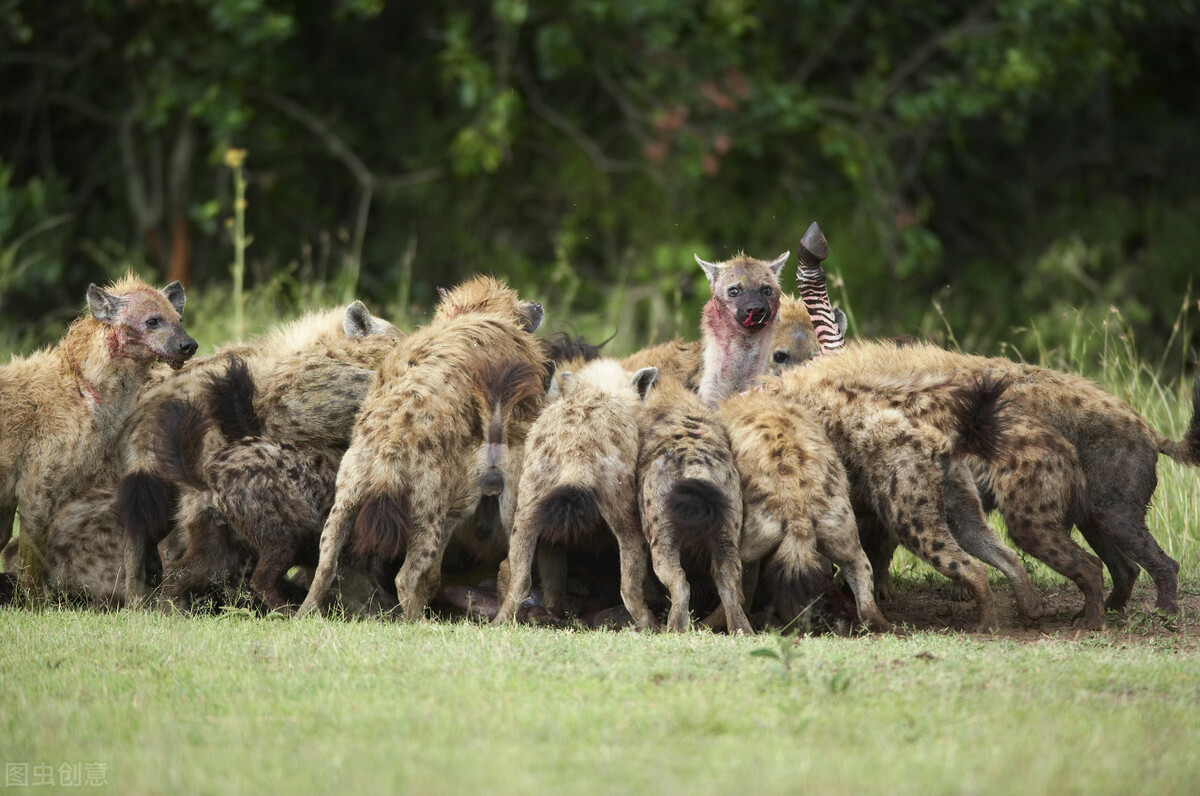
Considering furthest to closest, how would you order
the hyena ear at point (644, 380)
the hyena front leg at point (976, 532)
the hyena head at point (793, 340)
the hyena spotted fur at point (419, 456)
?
the hyena head at point (793, 340)
the hyena ear at point (644, 380)
the hyena front leg at point (976, 532)
the hyena spotted fur at point (419, 456)

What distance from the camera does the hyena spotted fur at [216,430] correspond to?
19.7ft

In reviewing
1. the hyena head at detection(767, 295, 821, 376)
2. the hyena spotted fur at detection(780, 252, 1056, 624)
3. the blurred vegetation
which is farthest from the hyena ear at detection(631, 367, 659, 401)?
the blurred vegetation

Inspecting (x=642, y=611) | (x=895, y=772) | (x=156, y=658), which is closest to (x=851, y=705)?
(x=895, y=772)

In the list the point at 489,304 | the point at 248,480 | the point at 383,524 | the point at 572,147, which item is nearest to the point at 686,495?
the point at 383,524

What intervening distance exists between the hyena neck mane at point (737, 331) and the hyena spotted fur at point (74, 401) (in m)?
2.72

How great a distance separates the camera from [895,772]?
3.51 m

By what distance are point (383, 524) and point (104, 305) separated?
6.39ft

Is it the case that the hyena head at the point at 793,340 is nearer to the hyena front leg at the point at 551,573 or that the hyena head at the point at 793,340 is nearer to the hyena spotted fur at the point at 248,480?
the hyena front leg at the point at 551,573

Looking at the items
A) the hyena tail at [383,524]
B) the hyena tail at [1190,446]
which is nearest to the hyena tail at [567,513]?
the hyena tail at [383,524]

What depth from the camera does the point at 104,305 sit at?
6.46m

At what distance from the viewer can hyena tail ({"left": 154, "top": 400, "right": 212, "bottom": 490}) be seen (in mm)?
6031

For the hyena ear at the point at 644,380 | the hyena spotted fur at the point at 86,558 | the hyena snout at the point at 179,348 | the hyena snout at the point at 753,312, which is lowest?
the hyena spotted fur at the point at 86,558

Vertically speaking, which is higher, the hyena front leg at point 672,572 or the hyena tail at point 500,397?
the hyena tail at point 500,397

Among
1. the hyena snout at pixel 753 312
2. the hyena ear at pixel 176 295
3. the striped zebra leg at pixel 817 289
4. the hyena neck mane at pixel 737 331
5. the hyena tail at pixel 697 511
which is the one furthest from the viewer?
the striped zebra leg at pixel 817 289
